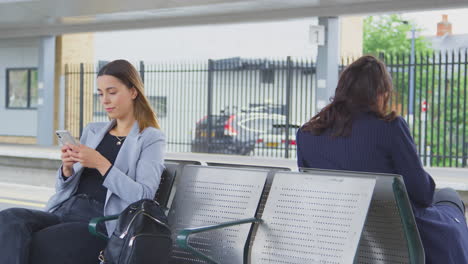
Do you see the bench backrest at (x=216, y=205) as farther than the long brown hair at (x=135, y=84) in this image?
No

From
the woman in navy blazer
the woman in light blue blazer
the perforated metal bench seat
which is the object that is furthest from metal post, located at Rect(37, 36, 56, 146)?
the perforated metal bench seat

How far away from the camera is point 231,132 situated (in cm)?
1764

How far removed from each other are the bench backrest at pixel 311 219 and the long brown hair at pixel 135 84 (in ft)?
3.15

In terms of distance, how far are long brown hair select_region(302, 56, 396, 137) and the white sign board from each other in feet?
31.3

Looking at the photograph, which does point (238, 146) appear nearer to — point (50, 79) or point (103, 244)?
point (50, 79)

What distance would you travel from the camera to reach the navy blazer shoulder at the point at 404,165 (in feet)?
11.1

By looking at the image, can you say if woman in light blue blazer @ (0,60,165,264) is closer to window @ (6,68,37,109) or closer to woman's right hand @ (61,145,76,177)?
woman's right hand @ (61,145,76,177)

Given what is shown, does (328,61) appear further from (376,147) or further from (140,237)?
(140,237)

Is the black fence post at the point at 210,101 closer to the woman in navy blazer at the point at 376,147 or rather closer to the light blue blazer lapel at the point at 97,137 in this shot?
the light blue blazer lapel at the point at 97,137

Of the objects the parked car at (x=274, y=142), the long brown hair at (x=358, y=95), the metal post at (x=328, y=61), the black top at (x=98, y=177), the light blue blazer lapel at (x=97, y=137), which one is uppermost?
the metal post at (x=328, y=61)

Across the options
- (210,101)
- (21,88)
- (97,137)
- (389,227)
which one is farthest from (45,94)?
(389,227)

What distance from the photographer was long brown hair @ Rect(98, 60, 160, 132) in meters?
3.92

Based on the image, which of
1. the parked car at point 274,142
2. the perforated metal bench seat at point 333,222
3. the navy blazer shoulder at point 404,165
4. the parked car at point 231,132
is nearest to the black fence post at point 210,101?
the parked car at point 231,132

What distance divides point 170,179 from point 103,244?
21.3 inches
